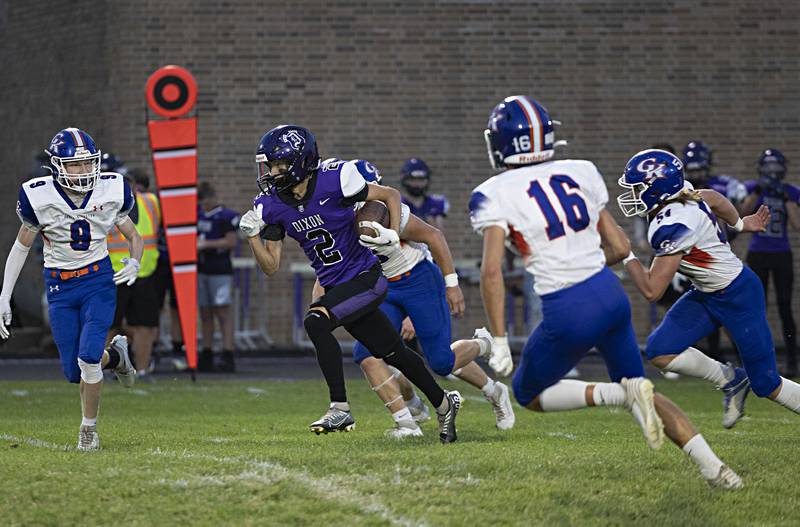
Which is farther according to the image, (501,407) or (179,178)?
(179,178)

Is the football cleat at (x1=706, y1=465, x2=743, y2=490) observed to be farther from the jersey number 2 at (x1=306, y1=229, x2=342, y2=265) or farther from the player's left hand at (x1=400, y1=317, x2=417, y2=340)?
the player's left hand at (x1=400, y1=317, x2=417, y2=340)

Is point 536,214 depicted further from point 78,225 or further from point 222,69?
point 222,69

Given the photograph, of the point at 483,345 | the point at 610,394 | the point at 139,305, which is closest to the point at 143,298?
the point at 139,305

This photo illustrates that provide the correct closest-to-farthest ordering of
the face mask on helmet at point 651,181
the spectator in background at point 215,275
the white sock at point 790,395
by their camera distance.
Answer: the face mask on helmet at point 651,181 → the white sock at point 790,395 → the spectator in background at point 215,275

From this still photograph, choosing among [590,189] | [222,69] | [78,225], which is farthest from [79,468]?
[222,69]

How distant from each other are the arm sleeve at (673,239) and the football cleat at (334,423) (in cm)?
198

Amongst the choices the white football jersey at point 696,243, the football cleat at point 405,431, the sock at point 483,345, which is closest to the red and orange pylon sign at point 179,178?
the sock at point 483,345

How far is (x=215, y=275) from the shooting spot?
566 inches

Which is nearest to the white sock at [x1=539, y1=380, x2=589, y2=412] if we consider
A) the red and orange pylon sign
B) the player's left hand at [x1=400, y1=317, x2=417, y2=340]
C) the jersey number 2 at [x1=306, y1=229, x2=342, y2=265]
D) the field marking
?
the field marking

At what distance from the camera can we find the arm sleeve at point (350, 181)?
7492mm

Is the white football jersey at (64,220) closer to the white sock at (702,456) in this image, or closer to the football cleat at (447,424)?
the football cleat at (447,424)

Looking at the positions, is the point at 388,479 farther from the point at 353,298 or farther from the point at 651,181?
the point at 651,181

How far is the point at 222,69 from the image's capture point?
664 inches

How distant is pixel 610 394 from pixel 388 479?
1132 millimetres
